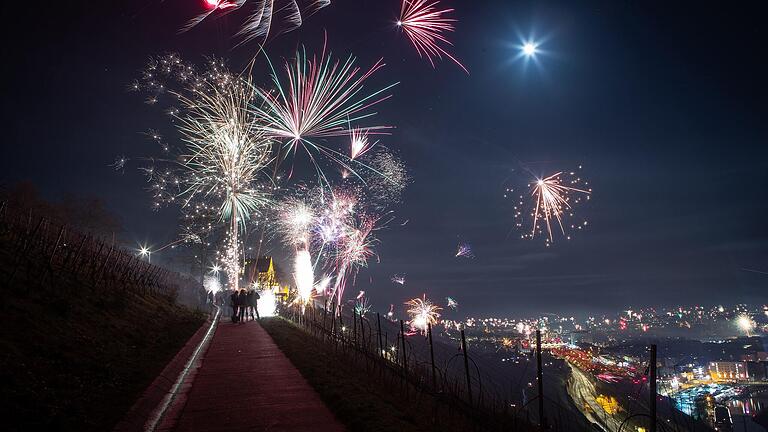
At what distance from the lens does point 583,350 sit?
92000 mm

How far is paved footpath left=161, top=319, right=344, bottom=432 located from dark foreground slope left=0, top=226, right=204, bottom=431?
0.88m

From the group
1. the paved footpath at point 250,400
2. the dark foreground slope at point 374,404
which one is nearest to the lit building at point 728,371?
the dark foreground slope at point 374,404

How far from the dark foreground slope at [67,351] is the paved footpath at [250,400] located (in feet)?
2.89

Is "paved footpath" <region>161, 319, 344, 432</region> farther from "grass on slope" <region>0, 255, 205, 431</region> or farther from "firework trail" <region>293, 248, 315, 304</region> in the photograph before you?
"firework trail" <region>293, 248, 315, 304</region>

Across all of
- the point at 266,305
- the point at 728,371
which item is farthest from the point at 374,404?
the point at 728,371

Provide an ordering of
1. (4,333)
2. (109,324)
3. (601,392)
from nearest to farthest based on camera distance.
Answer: (4,333) → (109,324) → (601,392)

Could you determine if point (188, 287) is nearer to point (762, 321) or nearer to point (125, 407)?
point (125, 407)

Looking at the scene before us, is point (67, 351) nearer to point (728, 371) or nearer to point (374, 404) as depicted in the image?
Result: point (374, 404)

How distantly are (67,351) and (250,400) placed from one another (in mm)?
3642

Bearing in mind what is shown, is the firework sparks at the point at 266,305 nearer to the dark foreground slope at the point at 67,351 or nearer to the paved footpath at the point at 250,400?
the dark foreground slope at the point at 67,351

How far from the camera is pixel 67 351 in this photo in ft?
23.1

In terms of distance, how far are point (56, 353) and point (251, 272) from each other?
173 ft

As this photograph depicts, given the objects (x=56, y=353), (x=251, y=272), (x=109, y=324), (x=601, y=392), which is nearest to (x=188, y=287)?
(x=251, y=272)

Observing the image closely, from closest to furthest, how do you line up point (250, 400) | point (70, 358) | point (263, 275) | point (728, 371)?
point (250, 400)
point (70, 358)
point (263, 275)
point (728, 371)
